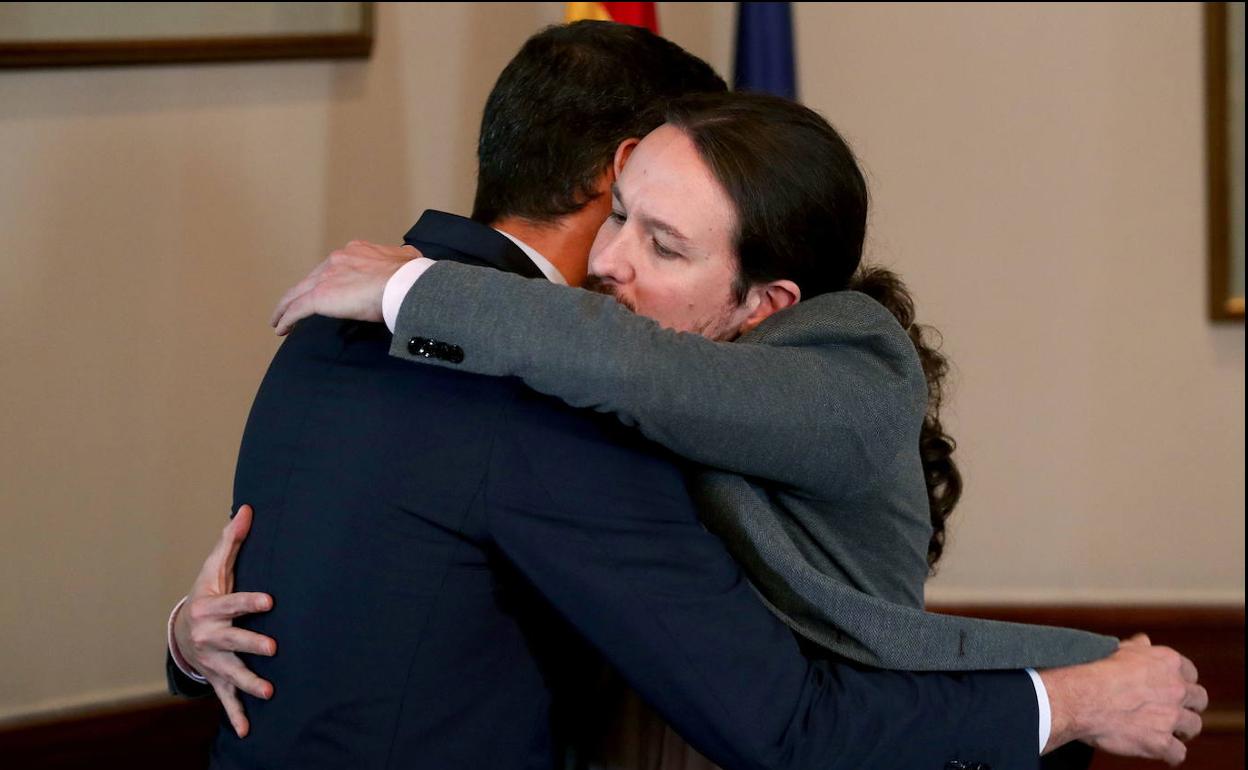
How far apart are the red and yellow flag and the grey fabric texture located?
6.00ft

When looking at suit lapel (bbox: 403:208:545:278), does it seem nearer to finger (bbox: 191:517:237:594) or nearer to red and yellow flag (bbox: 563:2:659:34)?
finger (bbox: 191:517:237:594)

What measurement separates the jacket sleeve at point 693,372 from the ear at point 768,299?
0.19 m

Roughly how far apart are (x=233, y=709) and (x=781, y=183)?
0.98 metres

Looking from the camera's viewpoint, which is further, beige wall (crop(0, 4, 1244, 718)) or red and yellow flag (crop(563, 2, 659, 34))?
red and yellow flag (crop(563, 2, 659, 34))

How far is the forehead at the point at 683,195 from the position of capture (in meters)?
1.83

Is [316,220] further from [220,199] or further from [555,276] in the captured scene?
[555,276]

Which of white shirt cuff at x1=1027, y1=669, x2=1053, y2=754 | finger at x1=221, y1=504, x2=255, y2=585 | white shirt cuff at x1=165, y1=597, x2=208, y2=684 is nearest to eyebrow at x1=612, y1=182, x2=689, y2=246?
finger at x1=221, y1=504, x2=255, y2=585

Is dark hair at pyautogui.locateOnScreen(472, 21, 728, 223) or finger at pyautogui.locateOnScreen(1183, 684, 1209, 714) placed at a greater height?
dark hair at pyautogui.locateOnScreen(472, 21, 728, 223)

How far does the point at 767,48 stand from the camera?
12.1 feet

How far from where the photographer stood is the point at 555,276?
1.96 metres

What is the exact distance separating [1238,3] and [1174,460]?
4.13ft

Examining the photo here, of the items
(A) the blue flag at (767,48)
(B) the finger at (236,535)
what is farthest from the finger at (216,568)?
(A) the blue flag at (767,48)

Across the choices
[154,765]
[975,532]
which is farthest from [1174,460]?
[154,765]

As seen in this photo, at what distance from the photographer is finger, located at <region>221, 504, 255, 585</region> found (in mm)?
1734
